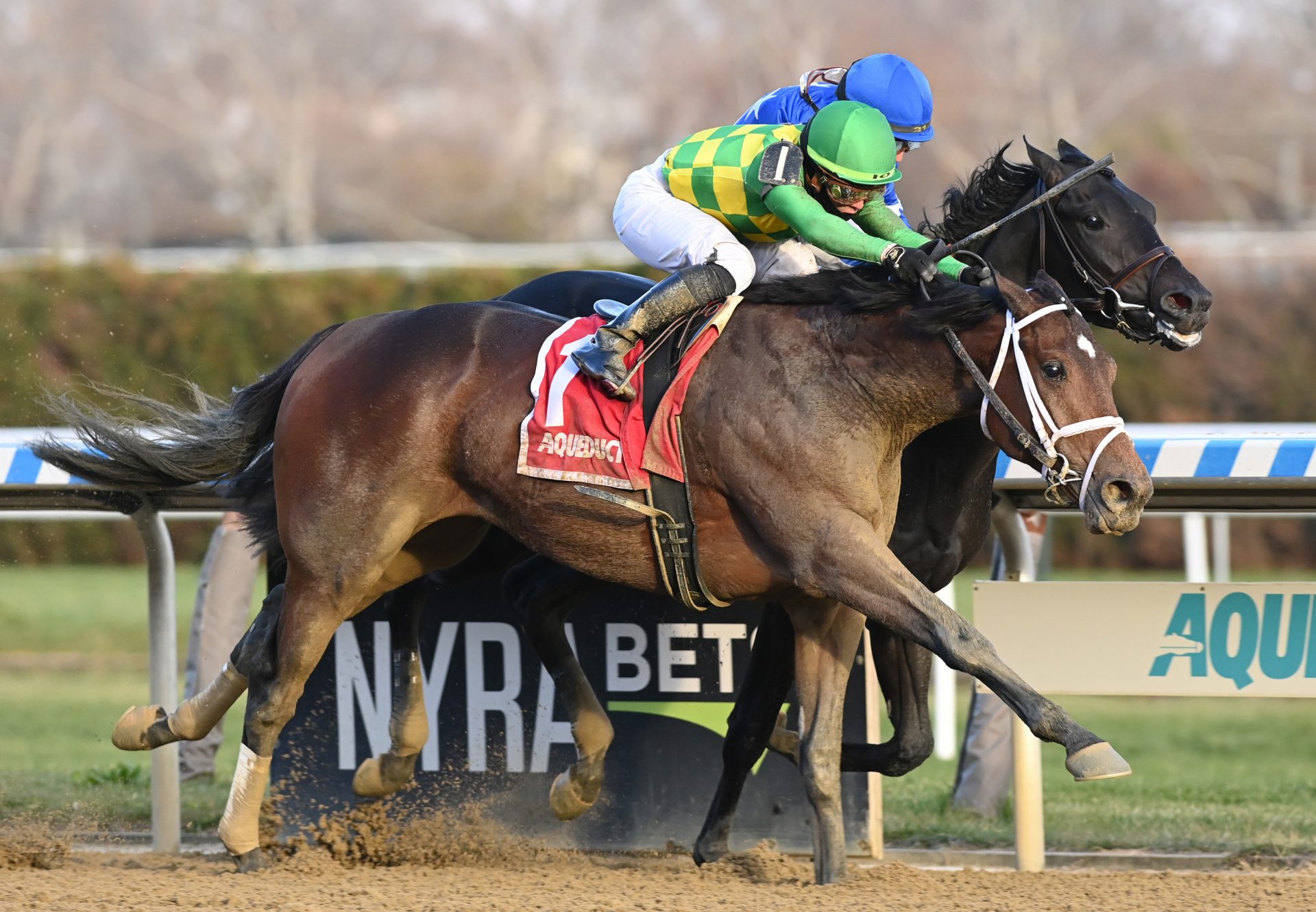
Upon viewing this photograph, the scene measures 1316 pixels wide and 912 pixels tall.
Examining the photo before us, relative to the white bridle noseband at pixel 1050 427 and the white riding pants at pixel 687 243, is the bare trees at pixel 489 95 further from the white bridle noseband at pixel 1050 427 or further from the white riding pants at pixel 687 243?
the white bridle noseband at pixel 1050 427

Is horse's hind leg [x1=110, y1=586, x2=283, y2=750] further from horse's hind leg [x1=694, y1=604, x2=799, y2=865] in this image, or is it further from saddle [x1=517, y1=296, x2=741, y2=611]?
horse's hind leg [x1=694, y1=604, x2=799, y2=865]

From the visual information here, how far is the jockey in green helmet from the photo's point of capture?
3.99m

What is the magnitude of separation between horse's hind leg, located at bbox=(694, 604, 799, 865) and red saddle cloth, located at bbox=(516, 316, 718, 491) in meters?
0.68

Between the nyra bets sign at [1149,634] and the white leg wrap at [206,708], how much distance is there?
6.71 feet

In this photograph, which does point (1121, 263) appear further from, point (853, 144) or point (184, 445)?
point (184, 445)

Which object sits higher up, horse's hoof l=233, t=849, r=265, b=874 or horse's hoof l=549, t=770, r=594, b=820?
horse's hoof l=549, t=770, r=594, b=820

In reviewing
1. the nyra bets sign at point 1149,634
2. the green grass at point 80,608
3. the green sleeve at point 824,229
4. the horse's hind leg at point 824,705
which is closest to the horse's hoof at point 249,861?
the horse's hind leg at point 824,705

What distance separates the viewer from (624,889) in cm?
407

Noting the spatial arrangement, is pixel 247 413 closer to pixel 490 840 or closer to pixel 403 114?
pixel 490 840

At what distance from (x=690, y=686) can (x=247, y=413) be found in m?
1.49

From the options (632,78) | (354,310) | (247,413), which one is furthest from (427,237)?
(247,413)

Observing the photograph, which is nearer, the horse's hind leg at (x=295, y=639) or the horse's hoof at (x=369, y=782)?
the horse's hind leg at (x=295, y=639)

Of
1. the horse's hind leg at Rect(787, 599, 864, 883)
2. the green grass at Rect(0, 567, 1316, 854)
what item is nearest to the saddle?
the horse's hind leg at Rect(787, 599, 864, 883)

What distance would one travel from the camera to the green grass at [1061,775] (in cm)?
517
